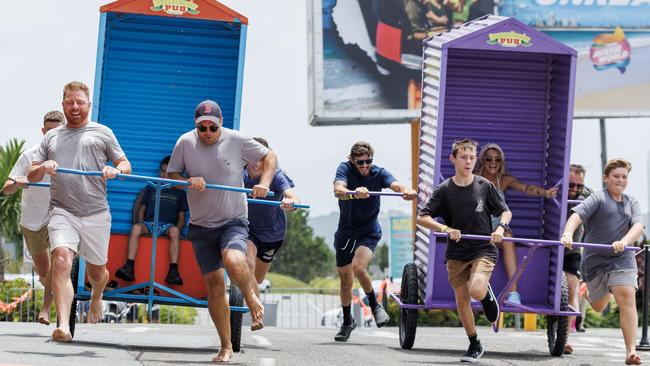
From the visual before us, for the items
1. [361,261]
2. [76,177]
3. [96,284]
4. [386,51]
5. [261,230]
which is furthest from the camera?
[386,51]

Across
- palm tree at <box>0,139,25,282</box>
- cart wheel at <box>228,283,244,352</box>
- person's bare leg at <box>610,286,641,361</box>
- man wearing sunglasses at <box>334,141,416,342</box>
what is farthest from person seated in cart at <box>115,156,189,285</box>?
palm tree at <box>0,139,25,282</box>

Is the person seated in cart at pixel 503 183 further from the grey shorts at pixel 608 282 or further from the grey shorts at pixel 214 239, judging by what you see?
the grey shorts at pixel 214 239

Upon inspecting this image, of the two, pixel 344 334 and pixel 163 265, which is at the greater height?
pixel 163 265

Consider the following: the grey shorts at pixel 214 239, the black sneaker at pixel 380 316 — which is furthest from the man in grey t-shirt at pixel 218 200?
the black sneaker at pixel 380 316

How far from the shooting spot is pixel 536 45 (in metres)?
13.9

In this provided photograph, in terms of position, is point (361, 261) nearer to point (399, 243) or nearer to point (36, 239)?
point (36, 239)

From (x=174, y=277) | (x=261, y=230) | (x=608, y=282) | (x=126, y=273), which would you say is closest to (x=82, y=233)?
(x=126, y=273)

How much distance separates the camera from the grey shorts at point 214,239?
10.7 m

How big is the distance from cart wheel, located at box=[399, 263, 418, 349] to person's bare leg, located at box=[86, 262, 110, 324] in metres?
3.26

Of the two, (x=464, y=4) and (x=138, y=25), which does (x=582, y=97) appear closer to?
(x=464, y=4)

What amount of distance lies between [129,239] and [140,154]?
1236 mm

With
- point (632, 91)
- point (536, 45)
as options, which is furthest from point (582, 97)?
point (536, 45)

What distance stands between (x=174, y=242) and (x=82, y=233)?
7.02 ft

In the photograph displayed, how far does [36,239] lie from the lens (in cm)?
1312
